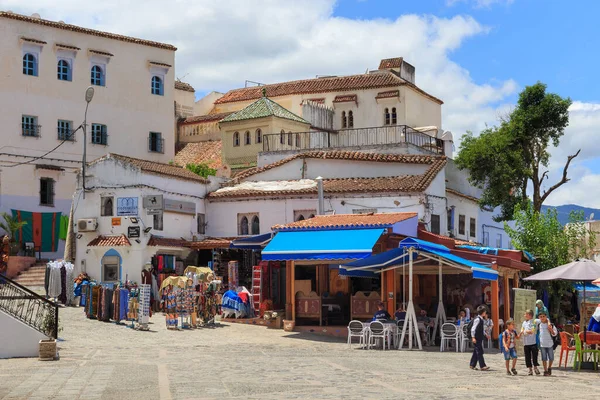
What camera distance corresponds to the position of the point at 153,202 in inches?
1415

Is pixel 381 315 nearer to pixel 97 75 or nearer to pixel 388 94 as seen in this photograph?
pixel 97 75

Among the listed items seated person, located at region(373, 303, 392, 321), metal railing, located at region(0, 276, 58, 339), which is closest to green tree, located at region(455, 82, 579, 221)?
seated person, located at region(373, 303, 392, 321)

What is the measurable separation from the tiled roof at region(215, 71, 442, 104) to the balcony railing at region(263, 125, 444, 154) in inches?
209

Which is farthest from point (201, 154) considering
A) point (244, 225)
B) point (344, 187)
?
point (344, 187)

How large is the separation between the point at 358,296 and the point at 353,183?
900 centimetres

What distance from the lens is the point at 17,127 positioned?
146 ft

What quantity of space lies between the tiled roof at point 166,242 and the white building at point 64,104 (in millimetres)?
9468

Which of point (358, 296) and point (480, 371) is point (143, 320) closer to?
point (358, 296)

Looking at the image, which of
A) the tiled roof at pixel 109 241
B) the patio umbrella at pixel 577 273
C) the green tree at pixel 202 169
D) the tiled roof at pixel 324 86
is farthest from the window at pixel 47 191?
the patio umbrella at pixel 577 273

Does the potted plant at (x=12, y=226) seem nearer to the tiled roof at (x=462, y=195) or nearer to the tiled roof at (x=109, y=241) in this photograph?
the tiled roof at (x=109, y=241)

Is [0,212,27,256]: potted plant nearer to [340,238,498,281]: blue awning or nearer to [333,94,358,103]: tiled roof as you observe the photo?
[340,238,498,281]: blue awning

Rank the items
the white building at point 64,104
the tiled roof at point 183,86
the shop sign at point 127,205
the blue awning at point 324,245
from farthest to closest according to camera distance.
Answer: the tiled roof at point 183,86 → the white building at point 64,104 → the shop sign at point 127,205 → the blue awning at point 324,245

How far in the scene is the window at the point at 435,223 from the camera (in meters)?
36.2

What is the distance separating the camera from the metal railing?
22094 mm
